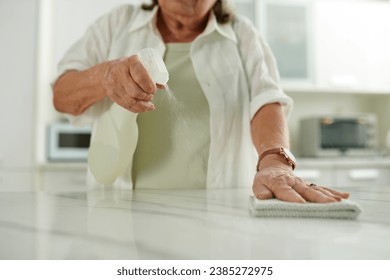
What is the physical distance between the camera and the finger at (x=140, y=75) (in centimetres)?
59

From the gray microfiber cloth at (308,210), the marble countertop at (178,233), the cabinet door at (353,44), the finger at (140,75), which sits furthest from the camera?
the cabinet door at (353,44)

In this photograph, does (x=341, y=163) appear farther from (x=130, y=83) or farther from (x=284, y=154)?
(x=130, y=83)

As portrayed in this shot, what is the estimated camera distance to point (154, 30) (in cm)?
94

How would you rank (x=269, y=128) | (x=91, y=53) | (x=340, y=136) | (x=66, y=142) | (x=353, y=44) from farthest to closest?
(x=353, y=44) < (x=340, y=136) < (x=66, y=142) < (x=91, y=53) < (x=269, y=128)

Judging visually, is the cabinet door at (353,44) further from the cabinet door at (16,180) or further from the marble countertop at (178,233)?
the marble countertop at (178,233)

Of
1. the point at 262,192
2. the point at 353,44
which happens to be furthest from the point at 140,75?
the point at 353,44

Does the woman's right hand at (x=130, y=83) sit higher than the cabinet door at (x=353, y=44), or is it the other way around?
the cabinet door at (x=353, y=44)

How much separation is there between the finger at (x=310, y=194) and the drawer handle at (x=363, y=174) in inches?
63.5

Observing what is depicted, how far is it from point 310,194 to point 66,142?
1.61 metres

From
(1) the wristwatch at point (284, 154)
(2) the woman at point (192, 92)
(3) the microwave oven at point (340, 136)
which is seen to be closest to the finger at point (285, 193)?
(1) the wristwatch at point (284, 154)

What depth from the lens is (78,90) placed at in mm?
824

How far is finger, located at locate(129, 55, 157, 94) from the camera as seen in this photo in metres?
0.59
